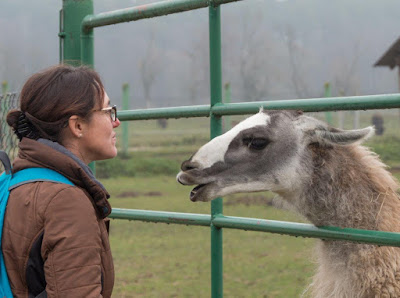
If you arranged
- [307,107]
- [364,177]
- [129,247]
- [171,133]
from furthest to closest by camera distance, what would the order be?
[171,133], [129,247], [364,177], [307,107]

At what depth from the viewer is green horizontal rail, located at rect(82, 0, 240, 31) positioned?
247cm

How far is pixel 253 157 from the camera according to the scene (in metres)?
2.47

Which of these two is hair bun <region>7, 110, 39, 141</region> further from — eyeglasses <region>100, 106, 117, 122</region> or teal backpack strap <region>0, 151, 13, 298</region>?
eyeglasses <region>100, 106, 117, 122</region>

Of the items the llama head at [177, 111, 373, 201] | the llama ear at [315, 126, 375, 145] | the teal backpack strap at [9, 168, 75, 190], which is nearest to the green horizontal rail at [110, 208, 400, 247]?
the llama head at [177, 111, 373, 201]

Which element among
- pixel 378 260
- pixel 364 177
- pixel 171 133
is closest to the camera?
pixel 378 260

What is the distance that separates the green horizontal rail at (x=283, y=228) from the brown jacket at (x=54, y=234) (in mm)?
775

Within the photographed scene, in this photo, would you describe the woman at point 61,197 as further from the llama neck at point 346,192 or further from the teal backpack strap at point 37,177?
the llama neck at point 346,192

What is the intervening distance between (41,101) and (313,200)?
4.01 feet

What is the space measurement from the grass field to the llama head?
27cm

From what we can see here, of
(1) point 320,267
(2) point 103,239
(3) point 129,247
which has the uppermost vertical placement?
(2) point 103,239

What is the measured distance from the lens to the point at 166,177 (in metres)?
13.2

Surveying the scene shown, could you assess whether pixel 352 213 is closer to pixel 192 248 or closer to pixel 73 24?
pixel 73 24

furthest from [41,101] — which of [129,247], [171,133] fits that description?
[171,133]

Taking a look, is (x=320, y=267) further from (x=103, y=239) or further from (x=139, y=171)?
(x=139, y=171)
